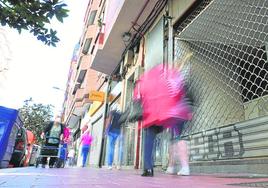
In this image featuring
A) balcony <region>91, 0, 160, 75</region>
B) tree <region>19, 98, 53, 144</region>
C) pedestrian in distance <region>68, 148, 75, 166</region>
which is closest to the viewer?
balcony <region>91, 0, 160, 75</region>

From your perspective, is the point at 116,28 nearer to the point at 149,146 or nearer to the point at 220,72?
the point at 220,72

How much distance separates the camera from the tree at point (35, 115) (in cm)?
3747

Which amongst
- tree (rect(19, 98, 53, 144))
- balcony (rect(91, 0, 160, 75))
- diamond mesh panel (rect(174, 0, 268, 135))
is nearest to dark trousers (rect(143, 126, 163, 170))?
diamond mesh panel (rect(174, 0, 268, 135))

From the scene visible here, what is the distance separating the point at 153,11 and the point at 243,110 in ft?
18.6

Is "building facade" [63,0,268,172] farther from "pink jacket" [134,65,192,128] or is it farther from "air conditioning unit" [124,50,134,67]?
"air conditioning unit" [124,50,134,67]

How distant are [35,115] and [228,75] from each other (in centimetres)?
3479

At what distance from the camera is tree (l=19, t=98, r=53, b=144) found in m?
37.5

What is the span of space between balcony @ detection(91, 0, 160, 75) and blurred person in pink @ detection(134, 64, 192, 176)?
5.70 m

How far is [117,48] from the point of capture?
14.3m

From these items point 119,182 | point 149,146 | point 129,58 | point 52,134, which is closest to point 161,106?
point 149,146

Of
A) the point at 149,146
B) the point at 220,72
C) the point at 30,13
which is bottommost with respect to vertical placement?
the point at 149,146

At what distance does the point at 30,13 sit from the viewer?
8.16 ft

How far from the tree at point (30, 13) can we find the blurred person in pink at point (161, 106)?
9.62 ft

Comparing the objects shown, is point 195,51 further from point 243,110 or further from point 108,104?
point 108,104
